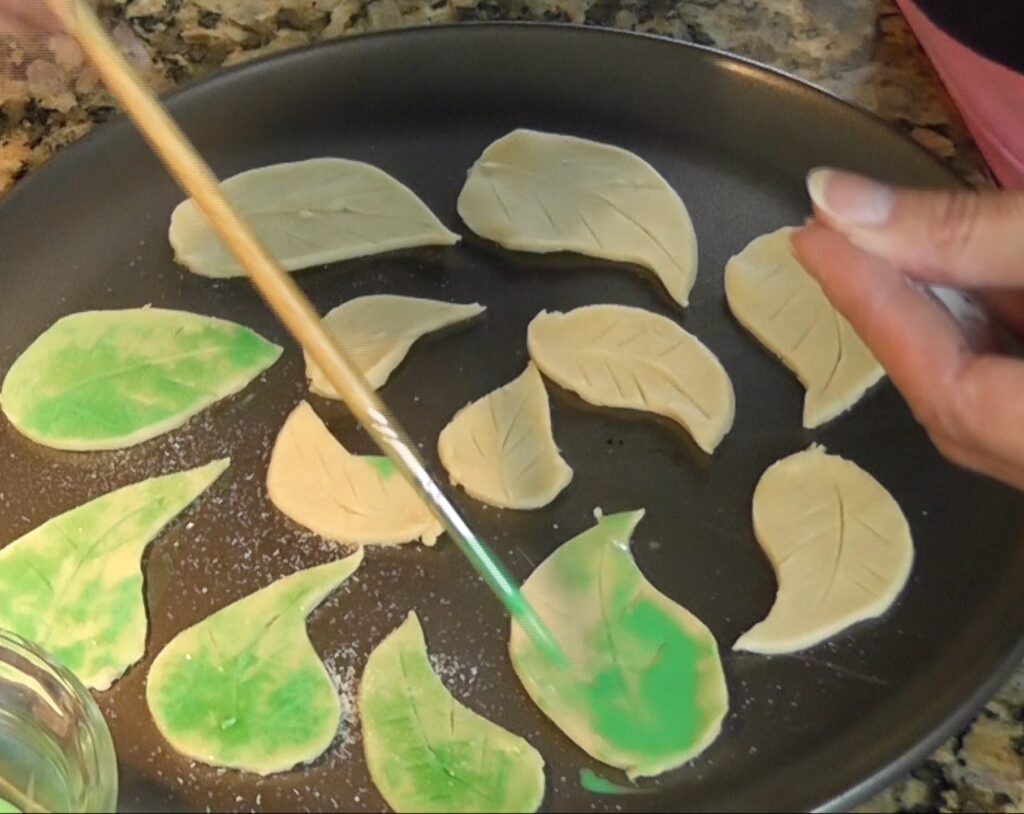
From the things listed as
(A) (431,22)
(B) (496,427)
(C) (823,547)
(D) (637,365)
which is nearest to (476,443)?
(B) (496,427)

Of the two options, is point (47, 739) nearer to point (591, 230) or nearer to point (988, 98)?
point (591, 230)

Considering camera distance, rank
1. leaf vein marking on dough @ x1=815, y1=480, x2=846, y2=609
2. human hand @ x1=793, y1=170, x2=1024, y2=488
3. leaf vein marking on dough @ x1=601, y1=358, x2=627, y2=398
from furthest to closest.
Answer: leaf vein marking on dough @ x1=601, y1=358, x2=627, y2=398
leaf vein marking on dough @ x1=815, y1=480, x2=846, y2=609
human hand @ x1=793, y1=170, x2=1024, y2=488

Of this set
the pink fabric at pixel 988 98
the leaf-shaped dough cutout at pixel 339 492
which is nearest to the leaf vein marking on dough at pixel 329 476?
the leaf-shaped dough cutout at pixel 339 492

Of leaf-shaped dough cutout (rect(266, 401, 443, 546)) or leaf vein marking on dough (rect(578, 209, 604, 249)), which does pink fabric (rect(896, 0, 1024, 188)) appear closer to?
leaf vein marking on dough (rect(578, 209, 604, 249))

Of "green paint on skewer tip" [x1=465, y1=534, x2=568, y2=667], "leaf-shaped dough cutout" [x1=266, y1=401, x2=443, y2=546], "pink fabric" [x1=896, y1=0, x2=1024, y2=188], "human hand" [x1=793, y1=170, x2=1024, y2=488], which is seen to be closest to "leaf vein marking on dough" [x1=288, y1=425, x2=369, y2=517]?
"leaf-shaped dough cutout" [x1=266, y1=401, x2=443, y2=546]

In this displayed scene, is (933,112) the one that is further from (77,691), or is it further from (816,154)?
(77,691)
